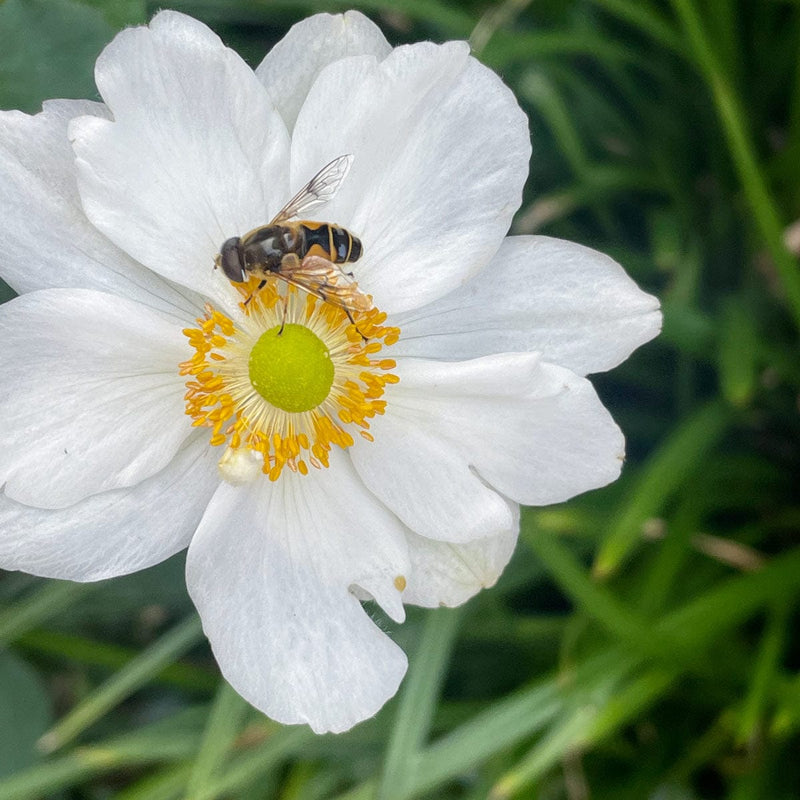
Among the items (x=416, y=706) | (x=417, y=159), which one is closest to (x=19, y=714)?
(x=416, y=706)

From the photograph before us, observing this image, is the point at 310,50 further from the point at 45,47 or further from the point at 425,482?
the point at 425,482

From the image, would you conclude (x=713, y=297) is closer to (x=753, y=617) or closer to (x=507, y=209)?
(x=753, y=617)

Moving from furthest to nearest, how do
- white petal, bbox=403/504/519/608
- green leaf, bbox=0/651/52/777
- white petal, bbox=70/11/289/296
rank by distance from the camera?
green leaf, bbox=0/651/52/777 → white petal, bbox=403/504/519/608 → white petal, bbox=70/11/289/296

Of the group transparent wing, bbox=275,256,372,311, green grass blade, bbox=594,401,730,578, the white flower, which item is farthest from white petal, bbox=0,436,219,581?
green grass blade, bbox=594,401,730,578

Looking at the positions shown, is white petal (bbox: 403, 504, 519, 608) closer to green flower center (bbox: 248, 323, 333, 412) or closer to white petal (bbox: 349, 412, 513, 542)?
white petal (bbox: 349, 412, 513, 542)

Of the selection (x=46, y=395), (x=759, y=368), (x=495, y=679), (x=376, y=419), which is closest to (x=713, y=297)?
(x=759, y=368)
